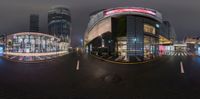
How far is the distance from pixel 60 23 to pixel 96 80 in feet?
4.63

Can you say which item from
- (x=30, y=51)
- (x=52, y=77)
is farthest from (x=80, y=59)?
(x=30, y=51)

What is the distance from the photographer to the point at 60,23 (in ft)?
9.25

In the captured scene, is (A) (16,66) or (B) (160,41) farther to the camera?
(A) (16,66)

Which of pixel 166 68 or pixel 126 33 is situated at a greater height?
pixel 126 33

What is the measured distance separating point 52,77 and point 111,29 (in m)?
1.83

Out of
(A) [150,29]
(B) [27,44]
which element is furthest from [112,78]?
(B) [27,44]

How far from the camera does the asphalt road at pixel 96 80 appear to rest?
250cm

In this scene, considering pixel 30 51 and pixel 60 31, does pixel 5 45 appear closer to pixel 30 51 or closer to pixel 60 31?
pixel 30 51

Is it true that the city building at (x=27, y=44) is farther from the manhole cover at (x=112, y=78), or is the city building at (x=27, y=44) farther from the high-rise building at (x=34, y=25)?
the manhole cover at (x=112, y=78)

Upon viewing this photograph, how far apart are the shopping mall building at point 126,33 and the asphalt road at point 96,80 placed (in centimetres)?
58

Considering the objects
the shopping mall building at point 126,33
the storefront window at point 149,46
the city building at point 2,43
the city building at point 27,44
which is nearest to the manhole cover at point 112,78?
the shopping mall building at point 126,33

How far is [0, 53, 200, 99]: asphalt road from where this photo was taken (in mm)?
2500

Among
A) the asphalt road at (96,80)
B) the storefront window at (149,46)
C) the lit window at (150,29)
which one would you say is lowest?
the asphalt road at (96,80)

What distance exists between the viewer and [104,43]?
2.42m
